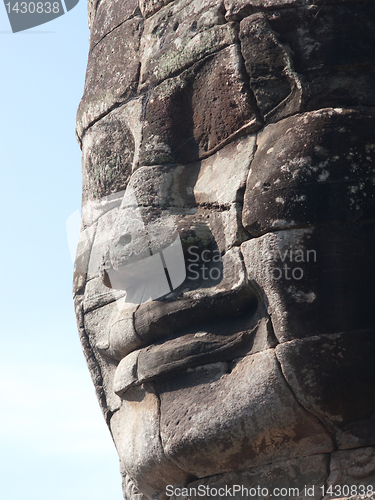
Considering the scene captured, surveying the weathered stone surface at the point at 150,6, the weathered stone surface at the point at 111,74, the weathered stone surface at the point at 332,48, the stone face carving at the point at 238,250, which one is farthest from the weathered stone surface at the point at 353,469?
the weathered stone surface at the point at 150,6

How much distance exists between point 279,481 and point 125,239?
5.08 feet

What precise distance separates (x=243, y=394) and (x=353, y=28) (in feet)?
6.77

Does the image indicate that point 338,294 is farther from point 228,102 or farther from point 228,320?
point 228,102

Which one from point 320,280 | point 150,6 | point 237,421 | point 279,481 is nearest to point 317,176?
point 320,280

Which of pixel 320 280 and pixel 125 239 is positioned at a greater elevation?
pixel 125 239

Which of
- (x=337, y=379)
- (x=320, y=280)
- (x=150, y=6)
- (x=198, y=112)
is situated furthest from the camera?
(x=150, y=6)

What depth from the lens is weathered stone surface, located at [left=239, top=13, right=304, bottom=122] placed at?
372cm

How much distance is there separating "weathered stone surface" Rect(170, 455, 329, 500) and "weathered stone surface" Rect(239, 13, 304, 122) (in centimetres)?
182

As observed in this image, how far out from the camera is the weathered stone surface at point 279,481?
3271 mm

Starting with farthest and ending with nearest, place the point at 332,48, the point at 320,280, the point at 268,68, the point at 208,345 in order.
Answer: the point at 268,68 < the point at 332,48 < the point at 208,345 < the point at 320,280

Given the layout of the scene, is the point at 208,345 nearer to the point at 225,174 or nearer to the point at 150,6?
the point at 225,174

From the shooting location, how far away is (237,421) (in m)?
3.34

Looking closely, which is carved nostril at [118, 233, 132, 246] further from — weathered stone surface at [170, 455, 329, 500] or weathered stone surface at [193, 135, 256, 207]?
weathered stone surface at [170, 455, 329, 500]

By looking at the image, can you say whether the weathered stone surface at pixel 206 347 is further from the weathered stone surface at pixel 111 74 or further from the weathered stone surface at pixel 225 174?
the weathered stone surface at pixel 111 74
